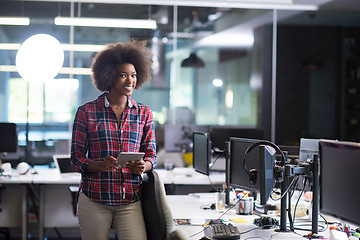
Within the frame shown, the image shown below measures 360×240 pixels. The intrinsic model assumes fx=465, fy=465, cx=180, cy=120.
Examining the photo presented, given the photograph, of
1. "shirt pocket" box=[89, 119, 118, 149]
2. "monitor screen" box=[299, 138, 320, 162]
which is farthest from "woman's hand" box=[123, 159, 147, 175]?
"monitor screen" box=[299, 138, 320, 162]

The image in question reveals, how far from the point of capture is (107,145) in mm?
2727

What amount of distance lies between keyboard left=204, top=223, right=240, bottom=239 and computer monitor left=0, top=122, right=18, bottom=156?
314cm

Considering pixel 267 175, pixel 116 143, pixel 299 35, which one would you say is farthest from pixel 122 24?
pixel 267 175

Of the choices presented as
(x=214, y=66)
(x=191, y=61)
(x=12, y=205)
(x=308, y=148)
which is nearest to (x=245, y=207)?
(x=308, y=148)

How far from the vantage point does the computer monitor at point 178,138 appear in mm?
5117

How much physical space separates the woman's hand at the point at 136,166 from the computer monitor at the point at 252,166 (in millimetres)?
669

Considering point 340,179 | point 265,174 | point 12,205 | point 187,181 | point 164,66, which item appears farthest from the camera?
point 164,66

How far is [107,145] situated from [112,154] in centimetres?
6

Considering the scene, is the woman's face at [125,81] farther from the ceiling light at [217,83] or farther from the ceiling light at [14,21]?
the ceiling light at [217,83]

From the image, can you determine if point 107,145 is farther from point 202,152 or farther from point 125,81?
point 202,152

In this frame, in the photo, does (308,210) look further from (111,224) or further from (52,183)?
(52,183)

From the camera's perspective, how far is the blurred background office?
666cm

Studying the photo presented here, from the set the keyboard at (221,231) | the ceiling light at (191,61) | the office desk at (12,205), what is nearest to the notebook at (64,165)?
the office desk at (12,205)

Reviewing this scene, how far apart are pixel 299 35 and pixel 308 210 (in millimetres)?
5102
